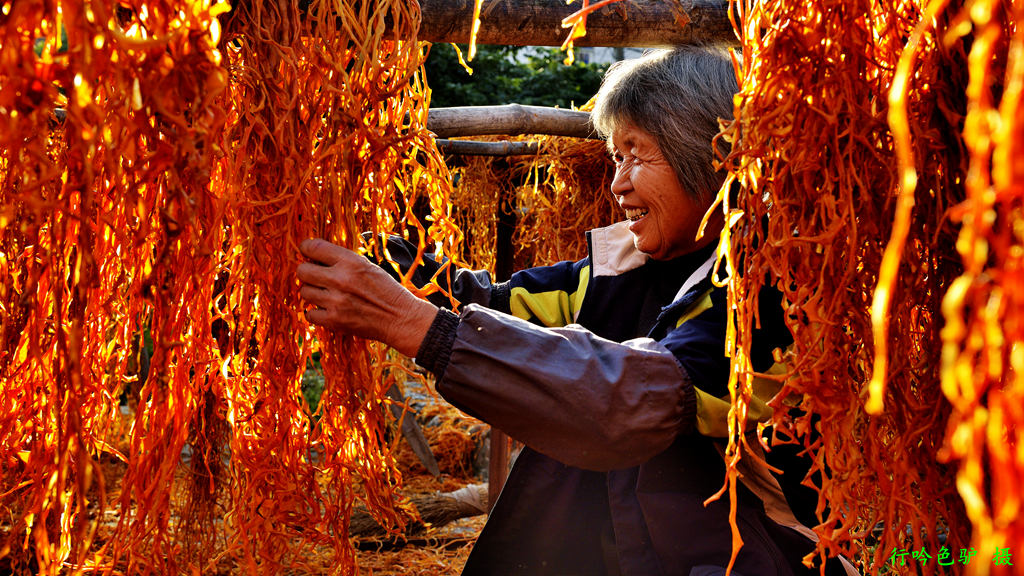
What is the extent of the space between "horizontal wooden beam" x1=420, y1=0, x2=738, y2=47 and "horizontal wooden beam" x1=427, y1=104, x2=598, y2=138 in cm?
98

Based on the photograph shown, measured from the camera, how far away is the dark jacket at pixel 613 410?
3.49 feet

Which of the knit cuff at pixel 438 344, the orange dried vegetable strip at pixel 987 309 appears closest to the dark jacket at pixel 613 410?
the knit cuff at pixel 438 344

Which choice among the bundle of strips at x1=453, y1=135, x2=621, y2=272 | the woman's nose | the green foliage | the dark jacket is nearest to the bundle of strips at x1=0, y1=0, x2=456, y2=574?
the dark jacket

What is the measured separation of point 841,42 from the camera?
2.62 feet

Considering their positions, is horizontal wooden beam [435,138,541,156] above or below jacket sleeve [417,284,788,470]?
above

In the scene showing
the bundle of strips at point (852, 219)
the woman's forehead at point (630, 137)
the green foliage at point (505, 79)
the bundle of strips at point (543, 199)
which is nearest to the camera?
the bundle of strips at point (852, 219)

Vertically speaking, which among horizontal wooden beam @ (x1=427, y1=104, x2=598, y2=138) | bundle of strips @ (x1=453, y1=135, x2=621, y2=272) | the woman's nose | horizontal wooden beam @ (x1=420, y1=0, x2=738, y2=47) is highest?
horizontal wooden beam @ (x1=420, y1=0, x2=738, y2=47)

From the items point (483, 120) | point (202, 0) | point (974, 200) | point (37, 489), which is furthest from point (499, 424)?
point (483, 120)

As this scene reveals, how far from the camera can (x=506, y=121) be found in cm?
249

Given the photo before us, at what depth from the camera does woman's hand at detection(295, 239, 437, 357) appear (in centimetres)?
98

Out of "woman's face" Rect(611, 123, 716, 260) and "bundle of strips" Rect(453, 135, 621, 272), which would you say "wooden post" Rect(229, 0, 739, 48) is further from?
"bundle of strips" Rect(453, 135, 621, 272)

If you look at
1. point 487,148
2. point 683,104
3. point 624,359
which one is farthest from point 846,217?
point 487,148

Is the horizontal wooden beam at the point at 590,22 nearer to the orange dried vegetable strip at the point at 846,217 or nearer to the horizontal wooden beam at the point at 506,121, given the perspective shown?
the orange dried vegetable strip at the point at 846,217

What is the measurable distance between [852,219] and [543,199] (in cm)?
240
